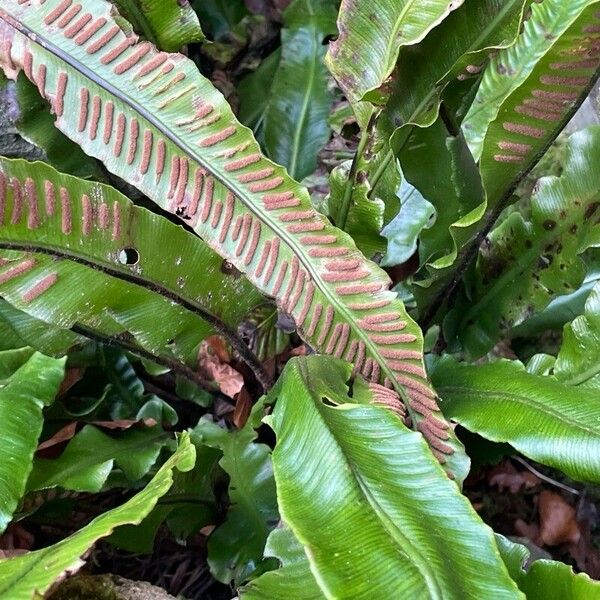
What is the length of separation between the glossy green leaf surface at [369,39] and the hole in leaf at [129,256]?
0.37 m

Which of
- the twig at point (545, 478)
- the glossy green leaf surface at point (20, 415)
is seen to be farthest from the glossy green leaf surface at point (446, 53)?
the twig at point (545, 478)

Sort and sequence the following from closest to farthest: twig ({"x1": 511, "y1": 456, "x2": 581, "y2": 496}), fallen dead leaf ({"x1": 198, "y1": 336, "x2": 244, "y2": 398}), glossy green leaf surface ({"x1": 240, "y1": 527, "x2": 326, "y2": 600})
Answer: glossy green leaf surface ({"x1": 240, "y1": 527, "x2": 326, "y2": 600}) → fallen dead leaf ({"x1": 198, "y1": 336, "x2": 244, "y2": 398}) → twig ({"x1": 511, "y1": 456, "x2": 581, "y2": 496})

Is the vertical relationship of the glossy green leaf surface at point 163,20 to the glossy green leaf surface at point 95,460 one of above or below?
above

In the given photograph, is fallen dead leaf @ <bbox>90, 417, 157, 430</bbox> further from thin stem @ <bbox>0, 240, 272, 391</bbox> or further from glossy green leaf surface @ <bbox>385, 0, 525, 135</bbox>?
glossy green leaf surface @ <bbox>385, 0, 525, 135</bbox>

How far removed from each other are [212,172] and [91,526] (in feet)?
1.47

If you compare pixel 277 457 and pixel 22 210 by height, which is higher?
pixel 22 210

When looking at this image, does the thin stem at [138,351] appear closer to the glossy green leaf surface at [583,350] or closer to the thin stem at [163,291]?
the thin stem at [163,291]

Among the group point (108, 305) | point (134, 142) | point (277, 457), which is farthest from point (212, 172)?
point (277, 457)

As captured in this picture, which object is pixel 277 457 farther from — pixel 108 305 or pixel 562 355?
pixel 562 355

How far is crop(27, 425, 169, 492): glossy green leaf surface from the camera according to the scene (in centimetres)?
85

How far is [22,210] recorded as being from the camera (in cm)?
74

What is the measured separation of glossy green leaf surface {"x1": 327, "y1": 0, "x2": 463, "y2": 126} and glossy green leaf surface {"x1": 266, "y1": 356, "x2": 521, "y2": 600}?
434 mm

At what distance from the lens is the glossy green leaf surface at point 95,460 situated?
853 millimetres

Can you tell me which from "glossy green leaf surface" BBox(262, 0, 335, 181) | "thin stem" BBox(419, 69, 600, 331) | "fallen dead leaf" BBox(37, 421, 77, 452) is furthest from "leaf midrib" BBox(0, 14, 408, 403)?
"glossy green leaf surface" BBox(262, 0, 335, 181)
